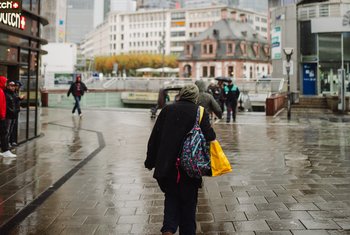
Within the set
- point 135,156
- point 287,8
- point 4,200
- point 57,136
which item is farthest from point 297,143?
point 287,8

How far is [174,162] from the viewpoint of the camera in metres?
4.05

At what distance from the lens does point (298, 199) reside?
20.3 ft

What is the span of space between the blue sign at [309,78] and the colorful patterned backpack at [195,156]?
3152 cm

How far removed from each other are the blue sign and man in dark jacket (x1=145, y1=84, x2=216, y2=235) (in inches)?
1235

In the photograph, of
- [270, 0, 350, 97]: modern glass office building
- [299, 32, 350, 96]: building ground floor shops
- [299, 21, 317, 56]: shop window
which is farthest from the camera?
[299, 21, 317, 56]: shop window

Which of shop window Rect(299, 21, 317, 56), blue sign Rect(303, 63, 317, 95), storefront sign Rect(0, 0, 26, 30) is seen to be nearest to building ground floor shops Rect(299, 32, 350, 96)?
blue sign Rect(303, 63, 317, 95)

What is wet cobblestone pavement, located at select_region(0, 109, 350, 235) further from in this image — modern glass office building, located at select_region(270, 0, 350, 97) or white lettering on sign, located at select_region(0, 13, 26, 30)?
modern glass office building, located at select_region(270, 0, 350, 97)

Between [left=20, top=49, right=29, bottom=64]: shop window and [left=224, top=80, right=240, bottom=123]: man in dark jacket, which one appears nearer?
[left=20, top=49, right=29, bottom=64]: shop window

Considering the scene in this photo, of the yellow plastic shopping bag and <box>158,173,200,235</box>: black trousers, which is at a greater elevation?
the yellow plastic shopping bag

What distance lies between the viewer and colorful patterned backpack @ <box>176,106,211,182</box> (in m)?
3.97

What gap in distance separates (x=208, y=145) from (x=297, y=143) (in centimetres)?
870

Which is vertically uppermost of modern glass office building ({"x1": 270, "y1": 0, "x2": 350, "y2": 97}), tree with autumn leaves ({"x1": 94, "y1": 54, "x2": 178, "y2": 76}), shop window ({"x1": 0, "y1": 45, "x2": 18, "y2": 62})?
tree with autumn leaves ({"x1": 94, "y1": 54, "x2": 178, "y2": 76})

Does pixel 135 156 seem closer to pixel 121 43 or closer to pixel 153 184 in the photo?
pixel 153 184

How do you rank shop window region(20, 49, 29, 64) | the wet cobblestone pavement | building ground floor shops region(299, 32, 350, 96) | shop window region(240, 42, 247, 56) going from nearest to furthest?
the wet cobblestone pavement, shop window region(20, 49, 29, 64), building ground floor shops region(299, 32, 350, 96), shop window region(240, 42, 247, 56)
